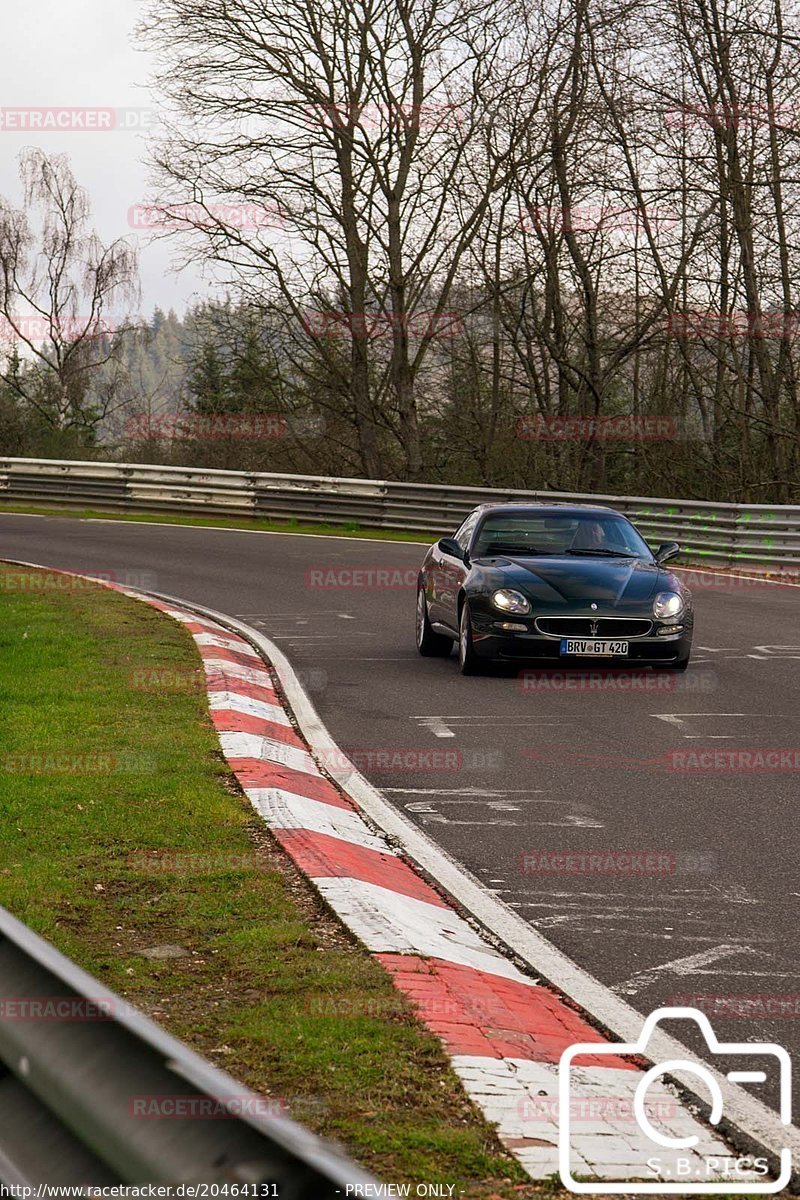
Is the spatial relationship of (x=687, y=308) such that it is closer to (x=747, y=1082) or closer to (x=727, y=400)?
(x=727, y=400)

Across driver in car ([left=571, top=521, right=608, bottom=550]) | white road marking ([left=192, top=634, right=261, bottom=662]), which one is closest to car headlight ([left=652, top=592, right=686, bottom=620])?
driver in car ([left=571, top=521, right=608, bottom=550])

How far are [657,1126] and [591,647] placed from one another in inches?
357

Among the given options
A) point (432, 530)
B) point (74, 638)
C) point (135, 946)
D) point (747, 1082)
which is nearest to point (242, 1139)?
point (747, 1082)

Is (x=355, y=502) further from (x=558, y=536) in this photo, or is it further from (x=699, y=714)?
(x=699, y=714)

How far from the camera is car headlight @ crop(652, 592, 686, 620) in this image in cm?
1270

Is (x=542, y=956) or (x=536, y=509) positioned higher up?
(x=536, y=509)

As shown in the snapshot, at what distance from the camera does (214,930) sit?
5.09 m

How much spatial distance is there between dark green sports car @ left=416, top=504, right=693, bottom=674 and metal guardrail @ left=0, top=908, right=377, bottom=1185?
399 inches

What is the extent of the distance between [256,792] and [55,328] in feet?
213

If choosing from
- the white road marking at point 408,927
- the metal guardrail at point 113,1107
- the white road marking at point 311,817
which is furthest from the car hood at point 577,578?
the metal guardrail at point 113,1107

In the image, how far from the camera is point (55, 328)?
227 ft

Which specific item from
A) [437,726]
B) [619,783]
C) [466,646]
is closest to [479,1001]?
[619,783]

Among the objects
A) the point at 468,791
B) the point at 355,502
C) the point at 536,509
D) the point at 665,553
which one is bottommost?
the point at 468,791

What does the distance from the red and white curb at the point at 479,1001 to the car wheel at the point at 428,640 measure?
18.1ft
